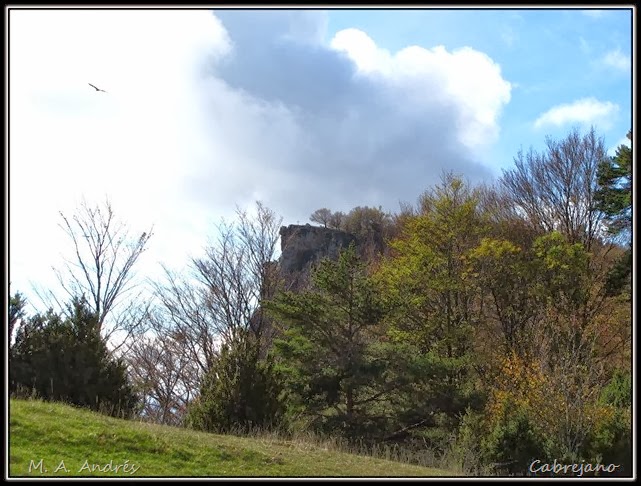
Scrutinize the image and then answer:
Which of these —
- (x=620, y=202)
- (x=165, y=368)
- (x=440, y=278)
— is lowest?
(x=165, y=368)

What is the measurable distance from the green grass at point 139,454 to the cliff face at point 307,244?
2934cm

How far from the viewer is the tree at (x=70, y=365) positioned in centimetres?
1332

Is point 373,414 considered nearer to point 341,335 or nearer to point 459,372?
point 341,335

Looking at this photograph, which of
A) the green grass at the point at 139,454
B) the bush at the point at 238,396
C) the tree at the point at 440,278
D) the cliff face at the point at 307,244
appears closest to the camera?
the green grass at the point at 139,454

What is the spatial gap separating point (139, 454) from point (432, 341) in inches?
678

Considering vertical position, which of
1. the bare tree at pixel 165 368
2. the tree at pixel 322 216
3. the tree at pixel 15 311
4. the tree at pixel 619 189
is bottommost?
the bare tree at pixel 165 368

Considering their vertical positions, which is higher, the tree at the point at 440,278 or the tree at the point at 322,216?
the tree at the point at 322,216

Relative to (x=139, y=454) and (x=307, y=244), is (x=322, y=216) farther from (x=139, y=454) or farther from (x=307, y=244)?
(x=139, y=454)

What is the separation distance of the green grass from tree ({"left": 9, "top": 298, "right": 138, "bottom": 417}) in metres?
2.39

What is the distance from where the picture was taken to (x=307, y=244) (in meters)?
44.5

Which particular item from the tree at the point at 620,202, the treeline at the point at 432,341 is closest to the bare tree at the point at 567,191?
the treeline at the point at 432,341

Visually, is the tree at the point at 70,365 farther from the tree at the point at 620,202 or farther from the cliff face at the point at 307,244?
the cliff face at the point at 307,244

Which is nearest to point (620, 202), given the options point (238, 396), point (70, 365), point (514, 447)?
point (514, 447)

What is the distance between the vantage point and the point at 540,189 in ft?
96.4
